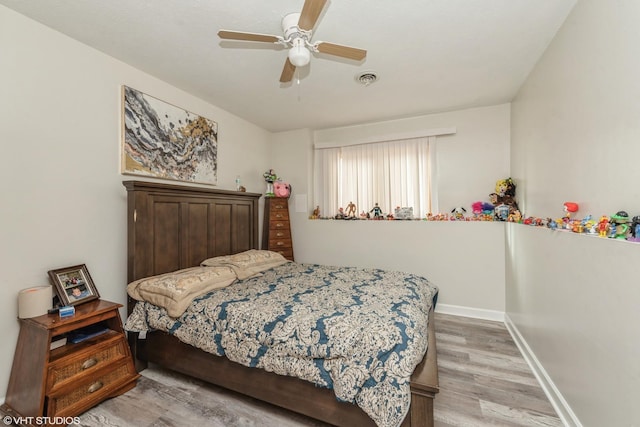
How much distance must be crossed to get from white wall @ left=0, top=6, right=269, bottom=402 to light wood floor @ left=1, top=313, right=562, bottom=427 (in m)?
0.80

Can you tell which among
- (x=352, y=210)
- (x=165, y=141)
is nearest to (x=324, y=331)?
(x=165, y=141)

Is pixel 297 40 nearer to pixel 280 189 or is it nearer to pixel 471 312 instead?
pixel 280 189

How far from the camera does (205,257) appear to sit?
9.56 ft

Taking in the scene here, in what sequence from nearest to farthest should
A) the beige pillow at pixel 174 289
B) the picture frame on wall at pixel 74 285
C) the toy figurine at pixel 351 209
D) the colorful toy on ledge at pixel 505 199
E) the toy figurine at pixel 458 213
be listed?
1. the picture frame on wall at pixel 74 285
2. the beige pillow at pixel 174 289
3. the colorful toy on ledge at pixel 505 199
4. the toy figurine at pixel 458 213
5. the toy figurine at pixel 351 209

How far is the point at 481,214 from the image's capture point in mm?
3336

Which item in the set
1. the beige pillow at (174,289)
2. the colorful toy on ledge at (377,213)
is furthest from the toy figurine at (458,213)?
the beige pillow at (174,289)

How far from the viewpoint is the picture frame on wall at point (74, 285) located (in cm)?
185

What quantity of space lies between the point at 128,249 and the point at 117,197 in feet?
1.58

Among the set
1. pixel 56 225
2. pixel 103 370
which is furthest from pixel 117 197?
pixel 103 370

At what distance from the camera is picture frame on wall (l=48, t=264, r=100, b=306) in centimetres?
185

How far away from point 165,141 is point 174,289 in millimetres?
1536

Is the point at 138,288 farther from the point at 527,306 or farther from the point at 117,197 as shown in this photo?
the point at 527,306

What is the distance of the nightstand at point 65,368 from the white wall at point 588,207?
9.31 ft

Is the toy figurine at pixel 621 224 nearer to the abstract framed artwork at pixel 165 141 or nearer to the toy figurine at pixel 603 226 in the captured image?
the toy figurine at pixel 603 226
